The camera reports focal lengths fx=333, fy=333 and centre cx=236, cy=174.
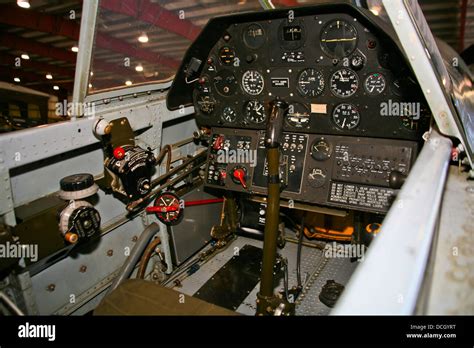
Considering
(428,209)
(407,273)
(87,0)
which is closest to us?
(407,273)

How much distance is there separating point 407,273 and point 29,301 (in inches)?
77.6

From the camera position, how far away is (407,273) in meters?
0.63

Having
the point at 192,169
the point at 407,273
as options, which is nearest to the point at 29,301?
the point at 192,169

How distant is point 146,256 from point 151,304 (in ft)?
3.77

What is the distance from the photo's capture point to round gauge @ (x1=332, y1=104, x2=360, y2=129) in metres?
2.57

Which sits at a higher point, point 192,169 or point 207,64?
point 207,64

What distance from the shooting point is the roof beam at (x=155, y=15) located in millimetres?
2025

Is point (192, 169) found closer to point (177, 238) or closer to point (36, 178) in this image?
point (177, 238)

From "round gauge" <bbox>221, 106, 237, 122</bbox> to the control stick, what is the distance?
651 mm

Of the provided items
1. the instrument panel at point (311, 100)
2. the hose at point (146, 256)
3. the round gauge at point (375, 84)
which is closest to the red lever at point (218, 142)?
the instrument panel at point (311, 100)

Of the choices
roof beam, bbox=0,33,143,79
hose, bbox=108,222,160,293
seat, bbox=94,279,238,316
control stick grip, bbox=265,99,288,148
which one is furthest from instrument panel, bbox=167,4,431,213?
roof beam, bbox=0,33,143,79
